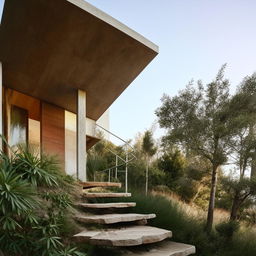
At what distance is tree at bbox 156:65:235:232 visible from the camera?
270 inches

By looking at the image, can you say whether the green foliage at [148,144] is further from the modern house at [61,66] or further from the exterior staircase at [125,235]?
the exterior staircase at [125,235]

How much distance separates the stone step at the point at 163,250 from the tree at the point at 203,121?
9.37 feet

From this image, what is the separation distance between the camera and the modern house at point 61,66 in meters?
4.75

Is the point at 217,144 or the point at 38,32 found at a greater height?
the point at 38,32

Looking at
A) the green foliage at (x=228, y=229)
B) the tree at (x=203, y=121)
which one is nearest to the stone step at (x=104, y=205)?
the green foliage at (x=228, y=229)

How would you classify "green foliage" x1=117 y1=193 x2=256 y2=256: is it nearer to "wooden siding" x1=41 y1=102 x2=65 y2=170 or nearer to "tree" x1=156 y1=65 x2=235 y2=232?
"tree" x1=156 y1=65 x2=235 y2=232

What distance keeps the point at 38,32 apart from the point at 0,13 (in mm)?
656

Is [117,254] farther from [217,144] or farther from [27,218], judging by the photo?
[217,144]

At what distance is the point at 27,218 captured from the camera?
3.33 metres

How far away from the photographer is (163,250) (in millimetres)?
3699

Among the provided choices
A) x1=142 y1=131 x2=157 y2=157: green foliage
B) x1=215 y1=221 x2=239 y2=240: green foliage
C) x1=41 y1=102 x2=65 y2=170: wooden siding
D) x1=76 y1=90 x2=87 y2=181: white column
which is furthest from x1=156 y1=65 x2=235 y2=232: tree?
x1=142 y1=131 x2=157 y2=157: green foliage

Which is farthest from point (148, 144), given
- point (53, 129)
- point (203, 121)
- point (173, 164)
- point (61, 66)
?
point (61, 66)

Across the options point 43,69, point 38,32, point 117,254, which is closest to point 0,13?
point 38,32

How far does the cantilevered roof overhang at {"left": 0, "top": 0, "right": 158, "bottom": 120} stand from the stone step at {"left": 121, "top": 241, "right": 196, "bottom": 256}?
12.3 feet
